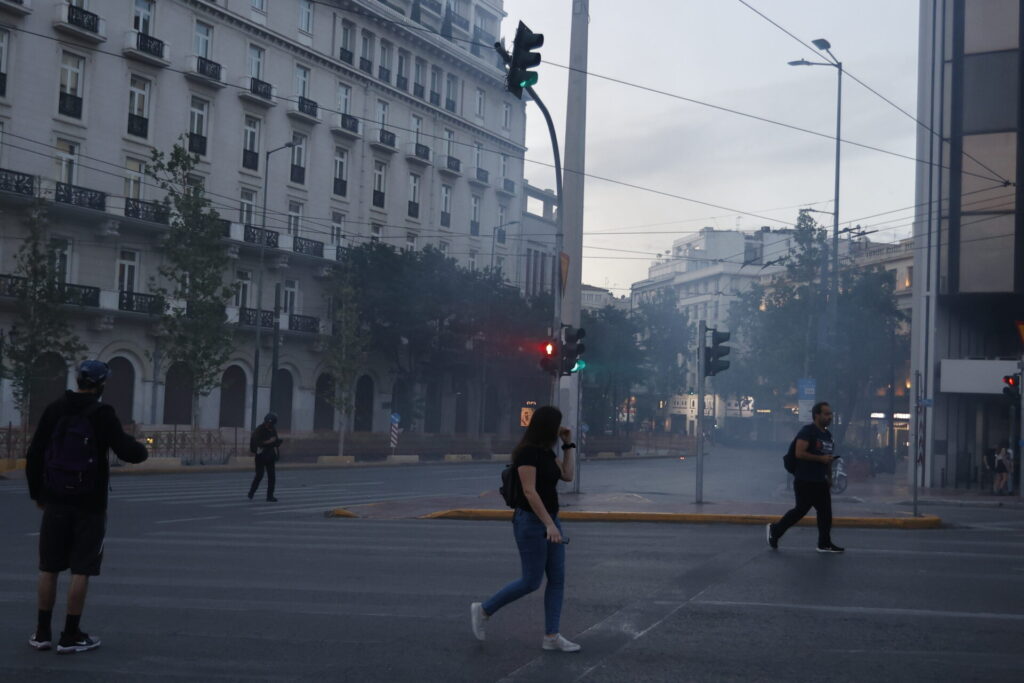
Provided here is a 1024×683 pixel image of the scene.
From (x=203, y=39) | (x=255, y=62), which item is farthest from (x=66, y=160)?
(x=255, y=62)

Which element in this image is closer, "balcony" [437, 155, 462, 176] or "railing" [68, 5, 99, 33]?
"railing" [68, 5, 99, 33]

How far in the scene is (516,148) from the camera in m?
71.4

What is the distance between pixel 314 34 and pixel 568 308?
37102mm

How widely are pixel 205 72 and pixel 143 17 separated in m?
3.43

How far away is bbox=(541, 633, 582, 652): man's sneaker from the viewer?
24.0 feet

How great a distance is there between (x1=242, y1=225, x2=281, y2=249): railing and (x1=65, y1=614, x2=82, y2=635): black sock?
43.2 m

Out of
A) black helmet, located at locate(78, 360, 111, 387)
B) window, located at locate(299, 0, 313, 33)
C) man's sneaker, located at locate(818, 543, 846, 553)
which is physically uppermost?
window, located at locate(299, 0, 313, 33)

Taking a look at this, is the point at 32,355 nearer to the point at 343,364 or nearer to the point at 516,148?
the point at 343,364

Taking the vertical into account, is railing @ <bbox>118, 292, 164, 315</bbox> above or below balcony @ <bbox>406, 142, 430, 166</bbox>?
below

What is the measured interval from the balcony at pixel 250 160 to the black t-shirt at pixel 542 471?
4637cm

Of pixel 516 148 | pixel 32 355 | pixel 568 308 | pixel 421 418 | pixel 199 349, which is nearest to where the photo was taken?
pixel 568 308

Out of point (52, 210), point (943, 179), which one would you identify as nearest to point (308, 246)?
point (52, 210)

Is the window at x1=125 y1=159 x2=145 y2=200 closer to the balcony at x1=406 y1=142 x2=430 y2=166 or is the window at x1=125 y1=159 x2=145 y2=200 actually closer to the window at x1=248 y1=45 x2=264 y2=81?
the window at x1=248 y1=45 x2=264 y2=81

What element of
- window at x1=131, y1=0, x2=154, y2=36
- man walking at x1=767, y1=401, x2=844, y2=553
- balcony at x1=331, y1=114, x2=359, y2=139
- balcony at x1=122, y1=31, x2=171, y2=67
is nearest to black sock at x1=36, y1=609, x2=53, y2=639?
man walking at x1=767, y1=401, x2=844, y2=553
